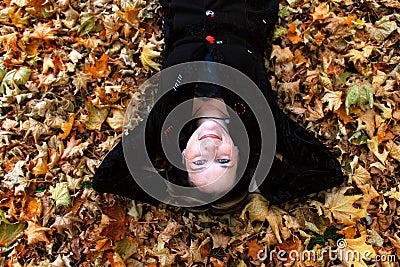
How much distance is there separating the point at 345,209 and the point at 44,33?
266cm

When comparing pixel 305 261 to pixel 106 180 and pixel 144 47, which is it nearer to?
pixel 106 180

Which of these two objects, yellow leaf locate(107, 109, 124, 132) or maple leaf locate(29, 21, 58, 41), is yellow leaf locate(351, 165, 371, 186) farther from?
maple leaf locate(29, 21, 58, 41)

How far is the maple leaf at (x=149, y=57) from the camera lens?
325 centimetres

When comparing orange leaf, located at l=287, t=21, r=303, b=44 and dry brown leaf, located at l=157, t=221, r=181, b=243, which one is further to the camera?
orange leaf, located at l=287, t=21, r=303, b=44

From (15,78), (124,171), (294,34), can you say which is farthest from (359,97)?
(15,78)

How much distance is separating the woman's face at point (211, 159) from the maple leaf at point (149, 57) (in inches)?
34.6

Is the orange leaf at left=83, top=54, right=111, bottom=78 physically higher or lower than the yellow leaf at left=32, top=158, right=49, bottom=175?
higher

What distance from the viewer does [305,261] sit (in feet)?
9.20

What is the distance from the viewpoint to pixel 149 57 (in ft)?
10.7

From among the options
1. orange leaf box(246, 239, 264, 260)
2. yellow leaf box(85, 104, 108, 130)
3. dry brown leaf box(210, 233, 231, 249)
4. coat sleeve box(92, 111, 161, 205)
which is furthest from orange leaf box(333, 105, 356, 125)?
yellow leaf box(85, 104, 108, 130)

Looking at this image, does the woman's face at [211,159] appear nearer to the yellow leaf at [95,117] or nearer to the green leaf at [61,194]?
the yellow leaf at [95,117]

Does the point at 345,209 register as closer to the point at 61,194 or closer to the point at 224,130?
the point at 224,130

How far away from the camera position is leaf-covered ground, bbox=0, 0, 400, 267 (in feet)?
9.41

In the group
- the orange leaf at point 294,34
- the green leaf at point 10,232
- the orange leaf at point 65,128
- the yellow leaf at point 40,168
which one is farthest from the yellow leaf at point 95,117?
the orange leaf at point 294,34
